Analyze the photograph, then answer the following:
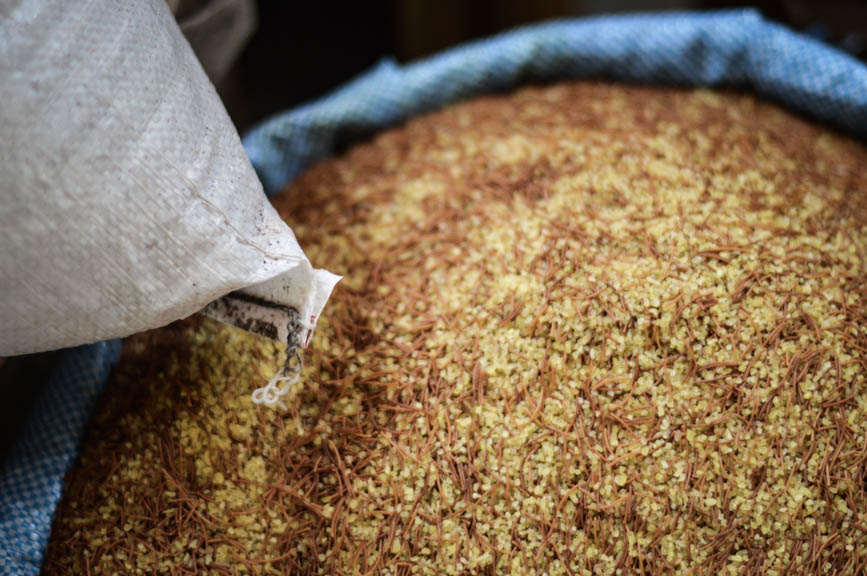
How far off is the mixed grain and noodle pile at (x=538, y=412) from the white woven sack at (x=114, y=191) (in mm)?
177

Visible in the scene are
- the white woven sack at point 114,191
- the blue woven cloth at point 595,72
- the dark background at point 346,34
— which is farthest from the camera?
the dark background at point 346,34

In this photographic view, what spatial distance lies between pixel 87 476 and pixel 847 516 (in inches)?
34.5

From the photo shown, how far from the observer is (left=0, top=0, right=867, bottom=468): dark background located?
1.48 meters

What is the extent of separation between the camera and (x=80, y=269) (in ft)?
1.85

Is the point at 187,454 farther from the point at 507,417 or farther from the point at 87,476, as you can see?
the point at 507,417

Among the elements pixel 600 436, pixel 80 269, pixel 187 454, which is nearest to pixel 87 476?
pixel 187 454

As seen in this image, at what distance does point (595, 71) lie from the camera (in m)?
1.14

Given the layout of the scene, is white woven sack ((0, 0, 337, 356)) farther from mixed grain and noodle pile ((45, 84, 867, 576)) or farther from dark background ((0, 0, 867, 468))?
dark background ((0, 0, 867, 468))

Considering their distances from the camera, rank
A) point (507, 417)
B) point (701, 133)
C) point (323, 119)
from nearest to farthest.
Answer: point (507, 417), point (701, 133), point (323, 119)

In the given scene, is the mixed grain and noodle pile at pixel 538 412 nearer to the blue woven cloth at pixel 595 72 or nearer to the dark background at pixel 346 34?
the blue woven cloth at pixel 595 72

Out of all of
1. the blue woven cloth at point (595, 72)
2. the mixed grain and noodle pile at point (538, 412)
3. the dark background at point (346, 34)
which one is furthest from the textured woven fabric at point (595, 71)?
the dark background at point (346, 34)

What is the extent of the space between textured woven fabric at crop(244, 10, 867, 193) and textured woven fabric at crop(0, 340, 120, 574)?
419mm

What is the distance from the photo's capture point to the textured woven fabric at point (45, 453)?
713 millimetres

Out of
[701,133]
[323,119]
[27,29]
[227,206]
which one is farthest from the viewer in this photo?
[323,119]
